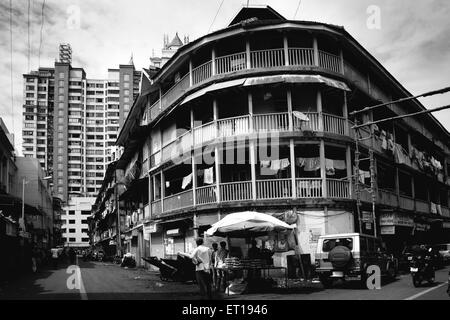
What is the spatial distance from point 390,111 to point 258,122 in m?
12.8

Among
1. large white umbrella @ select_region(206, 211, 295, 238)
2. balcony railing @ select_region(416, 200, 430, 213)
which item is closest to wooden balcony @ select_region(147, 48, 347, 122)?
large white umbrella @ select_region(206, 211, 295, 238)

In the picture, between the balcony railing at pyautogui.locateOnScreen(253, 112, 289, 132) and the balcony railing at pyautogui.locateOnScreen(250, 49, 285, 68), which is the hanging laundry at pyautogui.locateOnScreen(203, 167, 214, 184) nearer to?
the balcony railing at pyautogui.locateOnScreen(253, 112, 289, 132)

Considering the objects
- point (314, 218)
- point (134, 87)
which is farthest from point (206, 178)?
point (134, 87)

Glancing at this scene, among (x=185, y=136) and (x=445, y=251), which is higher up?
A: (x=185, y=136)

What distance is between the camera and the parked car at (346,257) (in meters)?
14.8

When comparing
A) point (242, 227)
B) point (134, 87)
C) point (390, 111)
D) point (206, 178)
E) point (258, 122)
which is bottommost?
point (242, 227)

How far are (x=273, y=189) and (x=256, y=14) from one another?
9.80 metres

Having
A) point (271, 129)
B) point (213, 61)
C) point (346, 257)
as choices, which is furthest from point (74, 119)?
point (346, 257)

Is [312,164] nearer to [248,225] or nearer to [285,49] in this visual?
[285,49]

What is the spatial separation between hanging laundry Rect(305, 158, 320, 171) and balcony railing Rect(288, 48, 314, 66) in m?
4.49

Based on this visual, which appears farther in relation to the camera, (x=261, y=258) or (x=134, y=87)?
(x=134, y=87)

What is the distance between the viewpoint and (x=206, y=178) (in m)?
23.0
